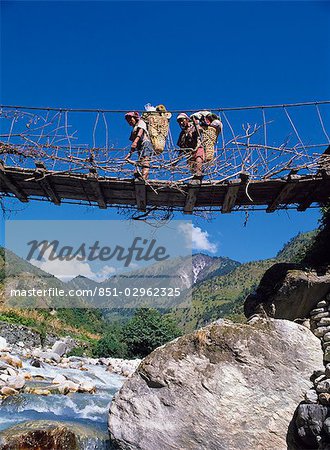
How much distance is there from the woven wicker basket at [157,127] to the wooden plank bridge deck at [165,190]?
30.4 inches

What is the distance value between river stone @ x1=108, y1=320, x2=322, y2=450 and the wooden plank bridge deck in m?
2.61

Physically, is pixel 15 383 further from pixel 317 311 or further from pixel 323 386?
pixel 323 386

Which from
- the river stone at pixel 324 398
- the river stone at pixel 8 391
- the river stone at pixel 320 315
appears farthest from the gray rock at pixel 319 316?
the river stone at pixel 8 391

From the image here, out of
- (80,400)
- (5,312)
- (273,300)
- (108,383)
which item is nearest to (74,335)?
(5,312)

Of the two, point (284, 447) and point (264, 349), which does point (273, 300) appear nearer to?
point (264, 349)

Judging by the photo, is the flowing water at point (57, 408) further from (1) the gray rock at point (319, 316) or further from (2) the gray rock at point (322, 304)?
(2) the gray rock at point (322, 304)

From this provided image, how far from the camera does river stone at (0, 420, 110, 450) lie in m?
5.52

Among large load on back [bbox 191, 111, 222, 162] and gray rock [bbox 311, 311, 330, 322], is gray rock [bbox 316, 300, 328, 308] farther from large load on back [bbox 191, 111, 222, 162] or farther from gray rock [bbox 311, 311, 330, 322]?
large load on back [bbox 191, 111, 222, 162]

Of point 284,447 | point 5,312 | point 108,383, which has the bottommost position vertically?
point 284,447

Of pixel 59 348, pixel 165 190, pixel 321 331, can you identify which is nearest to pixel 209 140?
pixel 165 190

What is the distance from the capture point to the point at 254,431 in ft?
16.1

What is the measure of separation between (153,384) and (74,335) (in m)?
24.8

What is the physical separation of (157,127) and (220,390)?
463cm

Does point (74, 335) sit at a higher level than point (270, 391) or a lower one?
higher
